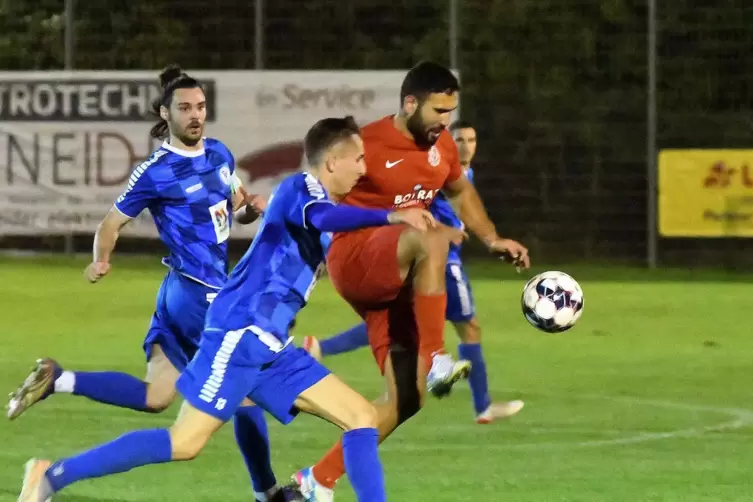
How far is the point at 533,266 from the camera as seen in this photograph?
18.7 metres

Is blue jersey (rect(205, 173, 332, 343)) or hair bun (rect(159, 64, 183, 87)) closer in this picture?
blue jersey (rect(205, 173, 332, 343))

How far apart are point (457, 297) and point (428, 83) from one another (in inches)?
90.8

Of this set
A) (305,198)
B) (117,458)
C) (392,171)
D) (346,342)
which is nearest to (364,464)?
(117,458)

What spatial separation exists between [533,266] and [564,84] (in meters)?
2.64

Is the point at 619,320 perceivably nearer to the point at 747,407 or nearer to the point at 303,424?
the point at 747,407

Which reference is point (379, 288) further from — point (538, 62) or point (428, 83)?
point (538, 62)

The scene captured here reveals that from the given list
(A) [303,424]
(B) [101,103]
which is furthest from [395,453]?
(B) [101,103]

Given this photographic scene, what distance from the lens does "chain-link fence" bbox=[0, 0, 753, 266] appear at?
1889 centimetres

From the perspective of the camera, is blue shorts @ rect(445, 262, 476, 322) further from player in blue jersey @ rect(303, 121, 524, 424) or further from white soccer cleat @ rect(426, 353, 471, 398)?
white soccer cleat @ rect(426, 353, 471, 398)

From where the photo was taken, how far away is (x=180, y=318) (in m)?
7.16

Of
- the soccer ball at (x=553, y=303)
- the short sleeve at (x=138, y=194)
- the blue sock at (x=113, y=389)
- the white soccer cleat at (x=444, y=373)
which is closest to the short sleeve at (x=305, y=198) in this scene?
the white soccer cleat at (x=444, y=373)

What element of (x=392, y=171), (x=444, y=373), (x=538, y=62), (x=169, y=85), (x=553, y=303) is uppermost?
(x=538, y=62)

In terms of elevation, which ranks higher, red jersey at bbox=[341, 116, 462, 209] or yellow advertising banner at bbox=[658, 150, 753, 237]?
red jersey at bbox=[341, 116, 462, 209]

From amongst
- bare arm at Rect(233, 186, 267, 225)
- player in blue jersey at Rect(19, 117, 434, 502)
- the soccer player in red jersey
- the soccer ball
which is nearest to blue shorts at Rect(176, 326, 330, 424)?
player in blue jersey at Rect(19, 117, 434, 502)
